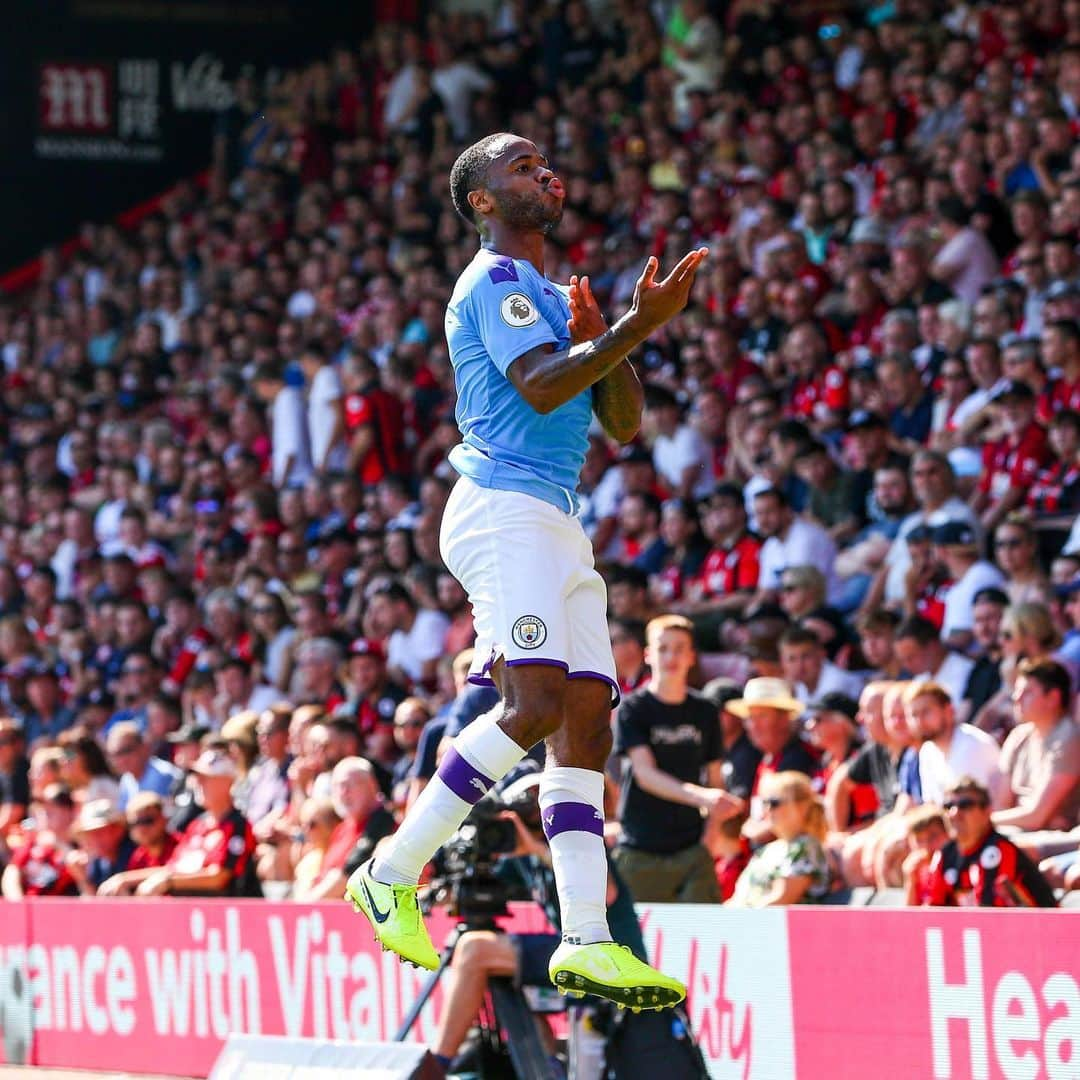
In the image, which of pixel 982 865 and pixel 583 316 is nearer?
pixel 583 316

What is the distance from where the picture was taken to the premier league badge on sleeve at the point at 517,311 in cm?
507

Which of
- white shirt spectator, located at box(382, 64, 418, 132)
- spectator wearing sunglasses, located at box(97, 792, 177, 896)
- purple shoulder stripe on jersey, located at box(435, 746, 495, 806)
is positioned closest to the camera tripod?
purple shoulder stripe on jersey, located at box(435, 746, 495, 806)

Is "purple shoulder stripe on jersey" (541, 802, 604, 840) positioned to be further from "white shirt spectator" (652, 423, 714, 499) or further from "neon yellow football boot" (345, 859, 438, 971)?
"white shirt spectator" (652, 423, 714, 499)

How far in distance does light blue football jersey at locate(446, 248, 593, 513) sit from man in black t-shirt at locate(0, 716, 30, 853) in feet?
28.3

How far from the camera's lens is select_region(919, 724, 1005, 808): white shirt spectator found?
8211mm

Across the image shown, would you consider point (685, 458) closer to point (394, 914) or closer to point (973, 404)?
point (973, 404)

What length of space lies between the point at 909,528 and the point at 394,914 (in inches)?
234

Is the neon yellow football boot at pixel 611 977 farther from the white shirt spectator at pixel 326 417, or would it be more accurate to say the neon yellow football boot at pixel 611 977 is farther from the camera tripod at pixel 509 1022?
the white shirt spectator at pixel 326 417

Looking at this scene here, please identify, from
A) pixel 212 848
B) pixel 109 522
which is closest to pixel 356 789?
pixel 212 848

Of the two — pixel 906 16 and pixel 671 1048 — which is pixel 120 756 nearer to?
pixel 671 1048

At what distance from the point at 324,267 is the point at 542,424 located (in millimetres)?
13395

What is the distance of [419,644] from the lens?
41.0 feet

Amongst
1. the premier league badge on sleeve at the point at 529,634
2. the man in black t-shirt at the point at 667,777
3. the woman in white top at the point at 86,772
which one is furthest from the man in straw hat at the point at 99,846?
the premier league badge on sleeve at the point at 529,634

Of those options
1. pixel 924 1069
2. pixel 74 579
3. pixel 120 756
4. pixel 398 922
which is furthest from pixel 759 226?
pixel 398 922
